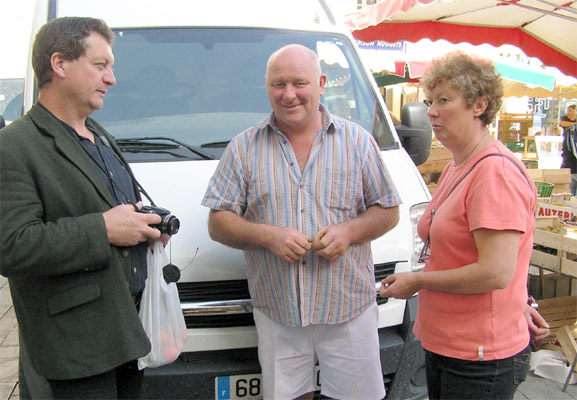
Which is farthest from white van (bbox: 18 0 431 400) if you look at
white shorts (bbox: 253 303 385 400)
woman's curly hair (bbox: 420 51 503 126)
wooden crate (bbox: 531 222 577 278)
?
wooden crate (bbox: 531 222 577 278)

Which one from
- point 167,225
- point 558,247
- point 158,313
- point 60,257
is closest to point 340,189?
point 167,225

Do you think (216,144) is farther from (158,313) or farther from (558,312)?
(558,312)

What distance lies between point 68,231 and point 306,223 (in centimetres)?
93

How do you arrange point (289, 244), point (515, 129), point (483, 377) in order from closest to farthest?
point (483, 377)
point (289, 244)
point (515, 129)

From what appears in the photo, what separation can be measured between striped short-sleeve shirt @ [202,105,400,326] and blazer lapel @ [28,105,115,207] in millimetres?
554

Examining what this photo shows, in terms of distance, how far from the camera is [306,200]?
7.25 ft

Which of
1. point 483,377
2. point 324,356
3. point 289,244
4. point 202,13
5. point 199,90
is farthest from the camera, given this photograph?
point 202,13

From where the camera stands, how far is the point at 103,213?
1.73 meters

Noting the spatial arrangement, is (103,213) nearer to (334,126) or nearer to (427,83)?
(334,126)

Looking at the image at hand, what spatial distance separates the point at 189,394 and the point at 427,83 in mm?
1674

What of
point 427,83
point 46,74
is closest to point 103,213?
point 46,74

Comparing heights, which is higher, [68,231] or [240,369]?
[68,231]

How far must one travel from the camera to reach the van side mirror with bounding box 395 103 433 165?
358 centimetres

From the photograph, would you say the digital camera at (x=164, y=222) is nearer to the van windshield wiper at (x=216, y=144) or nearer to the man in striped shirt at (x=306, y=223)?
the man in striped shirt at (x=306, y=223)
